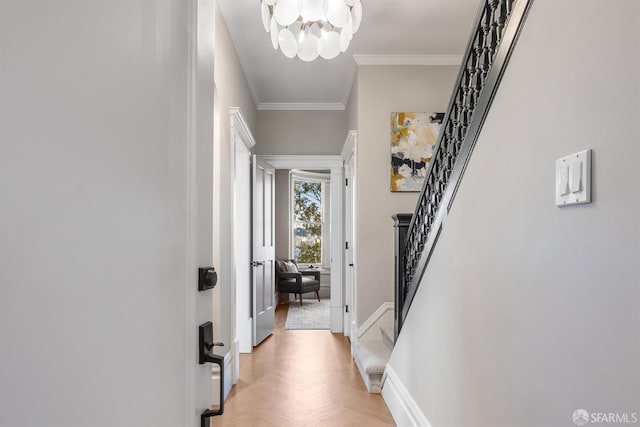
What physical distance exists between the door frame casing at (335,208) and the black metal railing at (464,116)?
293 cm

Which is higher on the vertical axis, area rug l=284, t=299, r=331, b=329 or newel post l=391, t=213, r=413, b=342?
newel post l=391, t=213, r=413, b=342

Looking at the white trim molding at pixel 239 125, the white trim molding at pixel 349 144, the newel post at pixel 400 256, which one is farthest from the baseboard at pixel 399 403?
the white trim molding at pixel 239 125

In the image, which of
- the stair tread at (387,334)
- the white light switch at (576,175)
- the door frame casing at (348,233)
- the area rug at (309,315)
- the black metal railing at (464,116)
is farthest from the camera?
the area rug at (309,315)

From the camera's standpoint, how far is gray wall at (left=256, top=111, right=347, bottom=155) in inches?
223

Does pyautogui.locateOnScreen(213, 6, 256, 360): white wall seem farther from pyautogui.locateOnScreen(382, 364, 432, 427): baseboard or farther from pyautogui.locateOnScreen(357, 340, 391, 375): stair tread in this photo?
pyautogui.locateOnScreen(382, 364, 432, 427): baseboard

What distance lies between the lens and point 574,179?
1035mm

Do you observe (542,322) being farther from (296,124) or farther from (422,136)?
(296,124)

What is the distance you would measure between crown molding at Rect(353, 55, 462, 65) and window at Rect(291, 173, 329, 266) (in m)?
4.88

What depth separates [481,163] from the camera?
5.42 feet

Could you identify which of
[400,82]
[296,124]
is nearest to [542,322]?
[400,82]

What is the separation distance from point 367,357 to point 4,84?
3636 millimetres

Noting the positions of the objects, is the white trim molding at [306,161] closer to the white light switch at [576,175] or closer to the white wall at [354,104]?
the white wall at [354,104]

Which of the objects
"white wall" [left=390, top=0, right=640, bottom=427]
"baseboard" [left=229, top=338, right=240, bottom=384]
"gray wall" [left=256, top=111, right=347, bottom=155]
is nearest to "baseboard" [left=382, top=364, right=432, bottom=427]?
"white wall" [left=390, top=0, right=640, bottom=427]

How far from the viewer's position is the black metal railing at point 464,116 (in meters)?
1.50
